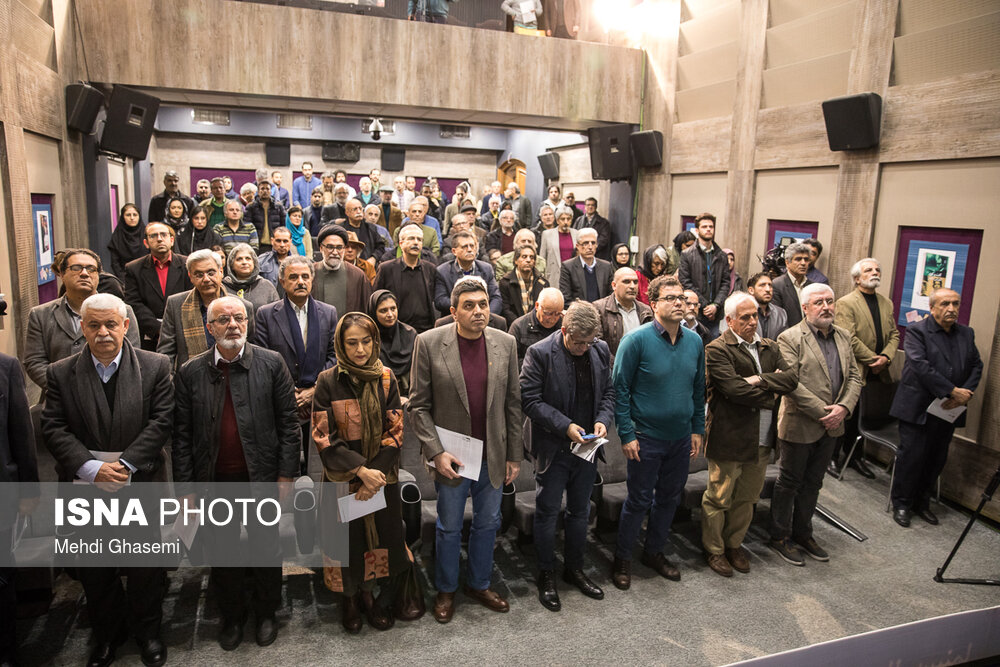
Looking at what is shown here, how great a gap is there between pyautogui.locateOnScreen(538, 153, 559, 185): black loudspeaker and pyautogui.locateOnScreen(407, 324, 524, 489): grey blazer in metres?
8.59

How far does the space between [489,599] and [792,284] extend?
3628mm

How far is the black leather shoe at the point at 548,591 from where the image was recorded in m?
3.24

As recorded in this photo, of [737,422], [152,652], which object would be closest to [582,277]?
[737,422]

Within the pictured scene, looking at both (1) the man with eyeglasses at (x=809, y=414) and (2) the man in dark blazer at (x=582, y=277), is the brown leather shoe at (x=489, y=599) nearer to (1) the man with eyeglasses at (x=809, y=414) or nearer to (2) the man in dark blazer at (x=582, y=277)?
(1) the man with eyeglasses at (x=809, y=414)

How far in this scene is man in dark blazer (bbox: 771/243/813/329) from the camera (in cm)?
532

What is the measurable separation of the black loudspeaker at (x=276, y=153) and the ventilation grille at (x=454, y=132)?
113 inches

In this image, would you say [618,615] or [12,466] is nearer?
[12,466]

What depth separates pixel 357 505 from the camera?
9.50 feet

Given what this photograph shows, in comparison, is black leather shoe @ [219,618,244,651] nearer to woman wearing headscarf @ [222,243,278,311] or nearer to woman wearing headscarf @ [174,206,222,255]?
woman wearing headscarf @ [222,243,278,311]

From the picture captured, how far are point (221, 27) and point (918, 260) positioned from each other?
641 cm

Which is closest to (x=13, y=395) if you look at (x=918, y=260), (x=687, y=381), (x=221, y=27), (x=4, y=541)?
(x=4, y=541)

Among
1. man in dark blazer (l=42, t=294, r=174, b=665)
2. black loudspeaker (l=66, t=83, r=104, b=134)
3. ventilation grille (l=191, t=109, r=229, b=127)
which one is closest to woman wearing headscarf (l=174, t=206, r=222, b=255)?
black loudspeaker (l=66, t=83, r=104, b=134)

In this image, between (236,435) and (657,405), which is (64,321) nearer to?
(236,435)

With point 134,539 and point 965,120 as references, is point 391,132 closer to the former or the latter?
point 965,120
